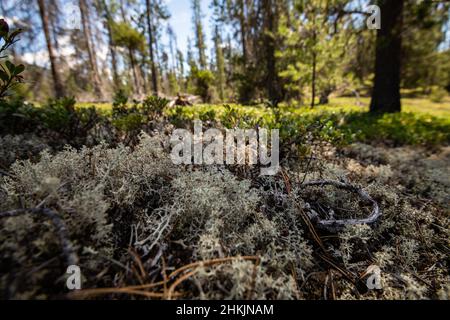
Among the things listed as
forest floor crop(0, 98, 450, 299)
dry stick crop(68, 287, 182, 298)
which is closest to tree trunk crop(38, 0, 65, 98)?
forest floor crop(0, 98, 450, 299)

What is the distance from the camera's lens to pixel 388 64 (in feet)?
16.9

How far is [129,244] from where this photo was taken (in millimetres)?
948

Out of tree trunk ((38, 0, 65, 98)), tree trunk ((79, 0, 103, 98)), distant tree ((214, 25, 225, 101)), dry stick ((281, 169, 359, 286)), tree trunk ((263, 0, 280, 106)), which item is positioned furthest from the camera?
distant tree ((214, 25, 225, 101))

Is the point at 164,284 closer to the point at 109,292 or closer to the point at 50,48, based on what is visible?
the point at 109,292

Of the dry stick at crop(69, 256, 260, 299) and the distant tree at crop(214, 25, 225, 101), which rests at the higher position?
the distant tree at crop(214, 25, 225, 101)

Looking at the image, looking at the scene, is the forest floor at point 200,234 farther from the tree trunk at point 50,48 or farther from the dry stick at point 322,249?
the tree trunk at point 50,48

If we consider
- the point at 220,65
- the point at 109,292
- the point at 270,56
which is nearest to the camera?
the point at 109,292

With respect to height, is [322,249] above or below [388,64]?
below

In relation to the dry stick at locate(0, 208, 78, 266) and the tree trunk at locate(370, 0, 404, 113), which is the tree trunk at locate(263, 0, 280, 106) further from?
the dry stick at locate(0, 208, 78, 266)

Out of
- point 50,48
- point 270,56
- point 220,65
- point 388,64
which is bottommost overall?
point 388,64

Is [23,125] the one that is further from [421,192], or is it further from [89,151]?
[421,192]

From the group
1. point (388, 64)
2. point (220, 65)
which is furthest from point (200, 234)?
point (220, 65)

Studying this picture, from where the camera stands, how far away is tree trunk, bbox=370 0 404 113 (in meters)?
4.89
